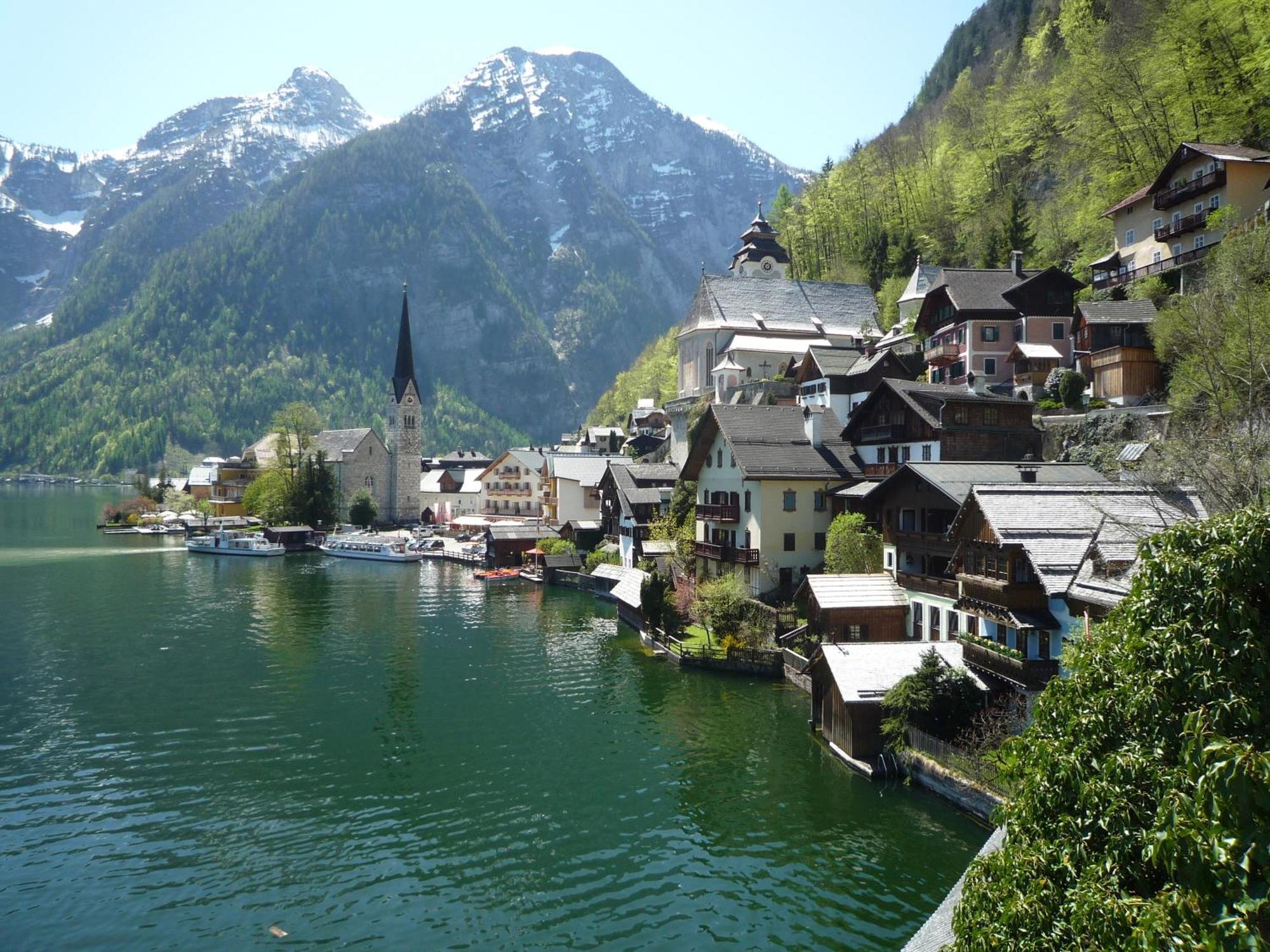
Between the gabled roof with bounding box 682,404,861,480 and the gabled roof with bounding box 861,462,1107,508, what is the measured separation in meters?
9.42

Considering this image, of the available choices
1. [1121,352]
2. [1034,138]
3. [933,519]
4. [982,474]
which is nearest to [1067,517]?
[982,474]

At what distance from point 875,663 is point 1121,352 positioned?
26688 millimetres

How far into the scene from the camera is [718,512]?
52031mm

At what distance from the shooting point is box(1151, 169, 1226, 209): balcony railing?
1823 inches

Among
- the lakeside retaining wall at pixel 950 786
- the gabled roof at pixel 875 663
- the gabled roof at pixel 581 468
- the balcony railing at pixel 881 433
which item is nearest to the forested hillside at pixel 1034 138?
the balcony railing at pixel 881 433

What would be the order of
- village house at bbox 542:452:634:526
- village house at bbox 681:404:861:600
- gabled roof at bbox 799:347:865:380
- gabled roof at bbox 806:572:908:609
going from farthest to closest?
village house at bbox 542:452:634:526 < gabled roof at bbox 799:347:865:380 < village house at bbox 681:404:861:600 < gabled roof at bbox 806:572:908:609

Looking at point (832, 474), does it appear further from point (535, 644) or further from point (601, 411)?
point (601, 411)

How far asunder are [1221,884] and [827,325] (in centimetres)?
8837

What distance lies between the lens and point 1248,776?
682cm

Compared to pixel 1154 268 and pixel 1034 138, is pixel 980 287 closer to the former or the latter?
pixel 1154 268

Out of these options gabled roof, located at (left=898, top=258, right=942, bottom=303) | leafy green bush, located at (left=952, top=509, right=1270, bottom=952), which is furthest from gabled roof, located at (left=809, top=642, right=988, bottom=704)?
gabled roof, located at (left=898, top=258, right=942, bottom=303)

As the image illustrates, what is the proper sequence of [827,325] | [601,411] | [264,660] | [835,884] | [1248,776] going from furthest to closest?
[601,411] < [827,325] < [264,660] < [835,884] < [1248,776]

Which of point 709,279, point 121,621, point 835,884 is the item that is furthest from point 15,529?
point 835,884

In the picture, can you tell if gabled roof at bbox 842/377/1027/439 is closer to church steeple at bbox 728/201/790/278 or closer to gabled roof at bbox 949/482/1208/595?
gabled roof at bbox 949/482/1208/595
